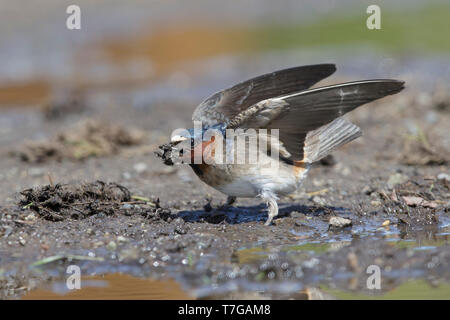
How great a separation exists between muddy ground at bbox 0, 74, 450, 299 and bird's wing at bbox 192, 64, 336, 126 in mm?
972

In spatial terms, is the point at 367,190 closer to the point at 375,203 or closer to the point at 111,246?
the point at 375,203

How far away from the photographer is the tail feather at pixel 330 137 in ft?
24.7

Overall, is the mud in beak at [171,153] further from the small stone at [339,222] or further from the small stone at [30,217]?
the small stone at [339,222]

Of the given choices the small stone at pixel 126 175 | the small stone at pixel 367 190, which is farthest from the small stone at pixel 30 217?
the small stone at pixel 367 190

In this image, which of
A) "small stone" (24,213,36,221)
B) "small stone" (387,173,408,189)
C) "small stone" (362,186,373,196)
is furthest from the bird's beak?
"small stone" (387,173,408,189)

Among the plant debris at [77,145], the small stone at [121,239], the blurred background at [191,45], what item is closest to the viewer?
the small stone at [121,239]

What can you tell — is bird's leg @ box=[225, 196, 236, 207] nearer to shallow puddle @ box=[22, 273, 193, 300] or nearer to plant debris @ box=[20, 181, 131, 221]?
plant debris @ box=[20, 181, 131, 221]

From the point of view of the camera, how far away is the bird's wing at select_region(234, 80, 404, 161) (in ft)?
20.6

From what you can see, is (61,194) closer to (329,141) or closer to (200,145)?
(200,145)

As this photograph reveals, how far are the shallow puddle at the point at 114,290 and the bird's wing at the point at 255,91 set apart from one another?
206cm

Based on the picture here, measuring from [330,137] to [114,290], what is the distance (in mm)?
2983

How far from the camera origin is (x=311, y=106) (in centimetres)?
648

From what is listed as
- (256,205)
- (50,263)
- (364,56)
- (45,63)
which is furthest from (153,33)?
(50,263)
